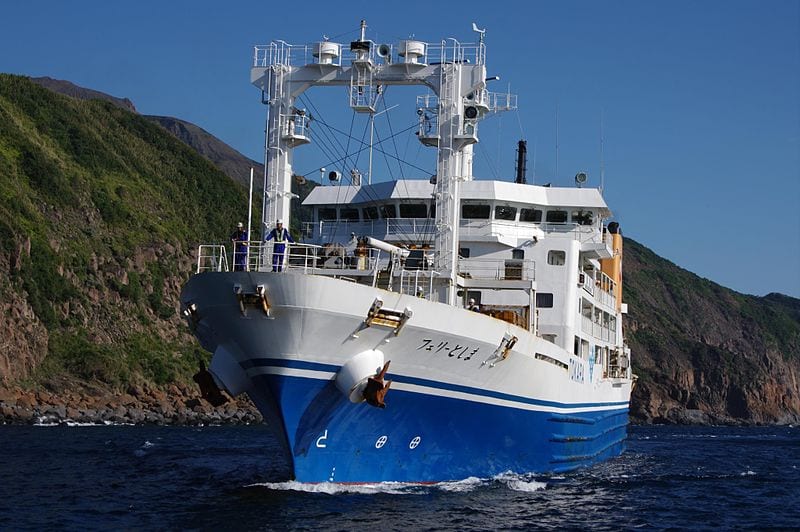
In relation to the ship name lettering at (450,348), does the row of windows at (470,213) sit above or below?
Result: above

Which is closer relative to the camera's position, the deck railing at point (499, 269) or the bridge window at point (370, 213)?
the deck railing at point (499, 269)

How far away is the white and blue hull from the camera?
22.0 m

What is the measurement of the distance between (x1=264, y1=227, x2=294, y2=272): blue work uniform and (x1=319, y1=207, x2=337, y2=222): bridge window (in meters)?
8.35

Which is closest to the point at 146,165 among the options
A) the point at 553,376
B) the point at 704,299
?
the point at 553,376

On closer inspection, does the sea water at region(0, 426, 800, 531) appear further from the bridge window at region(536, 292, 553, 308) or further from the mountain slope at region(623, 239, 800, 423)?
the mountain slope at region(623, 239, 800, 423)

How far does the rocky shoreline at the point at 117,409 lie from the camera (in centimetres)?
5805

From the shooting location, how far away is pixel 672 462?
Answer: 41594 mm

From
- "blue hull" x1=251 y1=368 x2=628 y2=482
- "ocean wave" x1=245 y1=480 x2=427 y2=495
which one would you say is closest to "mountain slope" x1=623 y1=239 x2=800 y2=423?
"blue hull" x1=251 y1=368 x2=628 y2=482

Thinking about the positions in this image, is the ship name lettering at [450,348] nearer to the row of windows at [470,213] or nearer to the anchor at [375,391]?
the anchor at [375,391]

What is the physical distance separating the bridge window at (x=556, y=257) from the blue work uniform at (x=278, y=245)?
30.5 ft

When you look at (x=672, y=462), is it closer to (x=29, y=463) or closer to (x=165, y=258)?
(x=29, y=463)

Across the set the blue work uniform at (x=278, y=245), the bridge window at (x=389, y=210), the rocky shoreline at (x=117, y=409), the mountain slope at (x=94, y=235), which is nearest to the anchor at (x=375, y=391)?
the blue work uniform at (x=278, y=245)

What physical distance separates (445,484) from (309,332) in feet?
18.2

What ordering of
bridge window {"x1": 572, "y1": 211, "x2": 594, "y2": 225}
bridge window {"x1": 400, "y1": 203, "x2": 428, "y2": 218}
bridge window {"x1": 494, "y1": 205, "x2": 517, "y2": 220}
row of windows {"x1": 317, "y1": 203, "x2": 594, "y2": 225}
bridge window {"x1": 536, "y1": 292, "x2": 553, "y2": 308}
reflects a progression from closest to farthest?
1. bridge window {"x1": 536, "y1": 292, "x2": 553, "y2": 308}
2. bridge window {"x1": 400, "y1": 203, "x2": 428, "y2": 218}
3. row of windows {"x1": 317, "y1": 203, "x2": 594, "y2": 225}
4. bridge window {"x1": 494, "y1": 205, "x2": 517, "y2": 220}
5. bridge window {"x1": 572, "y1": 211, "x2": 594, "y2": 225}
